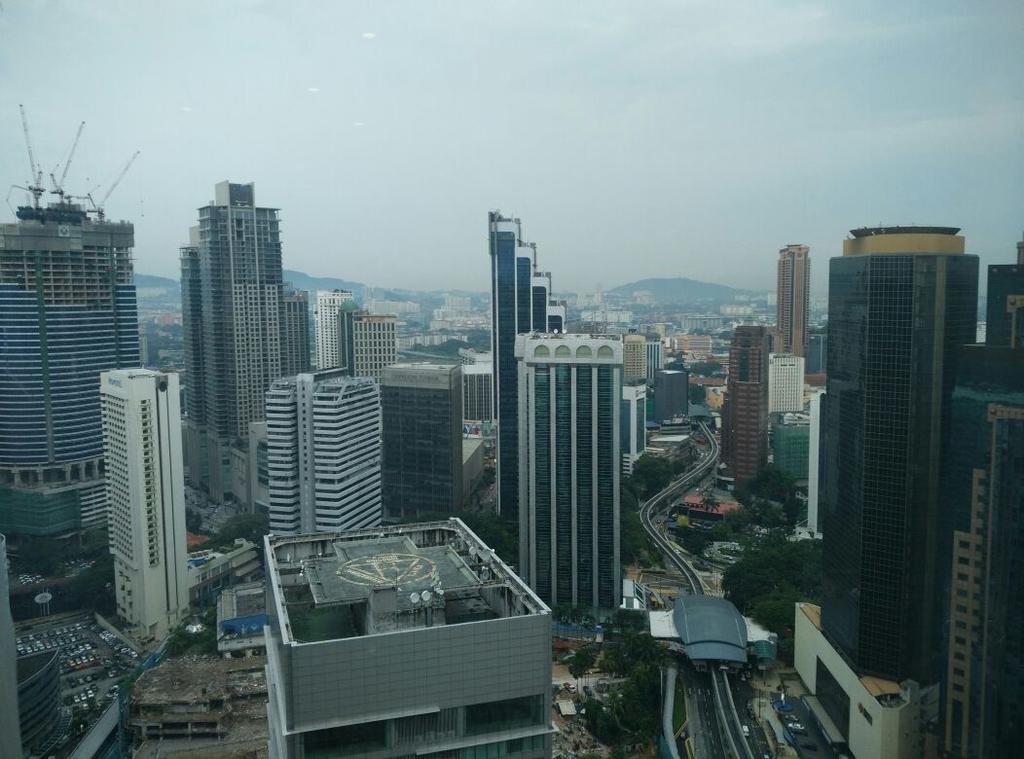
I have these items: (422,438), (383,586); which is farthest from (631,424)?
(383,586)

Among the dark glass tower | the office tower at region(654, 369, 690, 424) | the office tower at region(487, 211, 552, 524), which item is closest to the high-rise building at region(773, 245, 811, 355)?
the office tower at region(487, 211, 552, 524)

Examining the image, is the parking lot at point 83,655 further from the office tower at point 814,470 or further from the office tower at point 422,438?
the office tower at point 814,470

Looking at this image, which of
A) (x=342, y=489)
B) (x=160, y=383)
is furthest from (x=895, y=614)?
(x=160, y=383)

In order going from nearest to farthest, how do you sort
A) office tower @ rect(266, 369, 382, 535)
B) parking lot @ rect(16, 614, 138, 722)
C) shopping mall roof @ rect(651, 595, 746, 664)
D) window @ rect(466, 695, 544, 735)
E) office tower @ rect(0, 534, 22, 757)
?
1. window @ rect(466, 695, 544, 735)
2. office tower @ rect(0, 534, 22, 757)
3. parking lot @ rect(16, 614, 138, 722)
4. shopping mall roof @ rect(651, 595, 746, 664)
5. office tower @ rect(266, 369, 382, 535)

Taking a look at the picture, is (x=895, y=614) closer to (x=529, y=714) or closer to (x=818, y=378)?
(x=529, y=714)

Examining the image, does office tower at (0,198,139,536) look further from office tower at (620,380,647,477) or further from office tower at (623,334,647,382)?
office tower at (623,334,647,382)

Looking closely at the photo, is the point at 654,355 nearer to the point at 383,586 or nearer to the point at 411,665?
the point at 383,586

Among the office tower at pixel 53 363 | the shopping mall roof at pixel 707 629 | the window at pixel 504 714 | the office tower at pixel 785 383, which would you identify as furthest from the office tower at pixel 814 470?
the office tower at pixel 53 363
